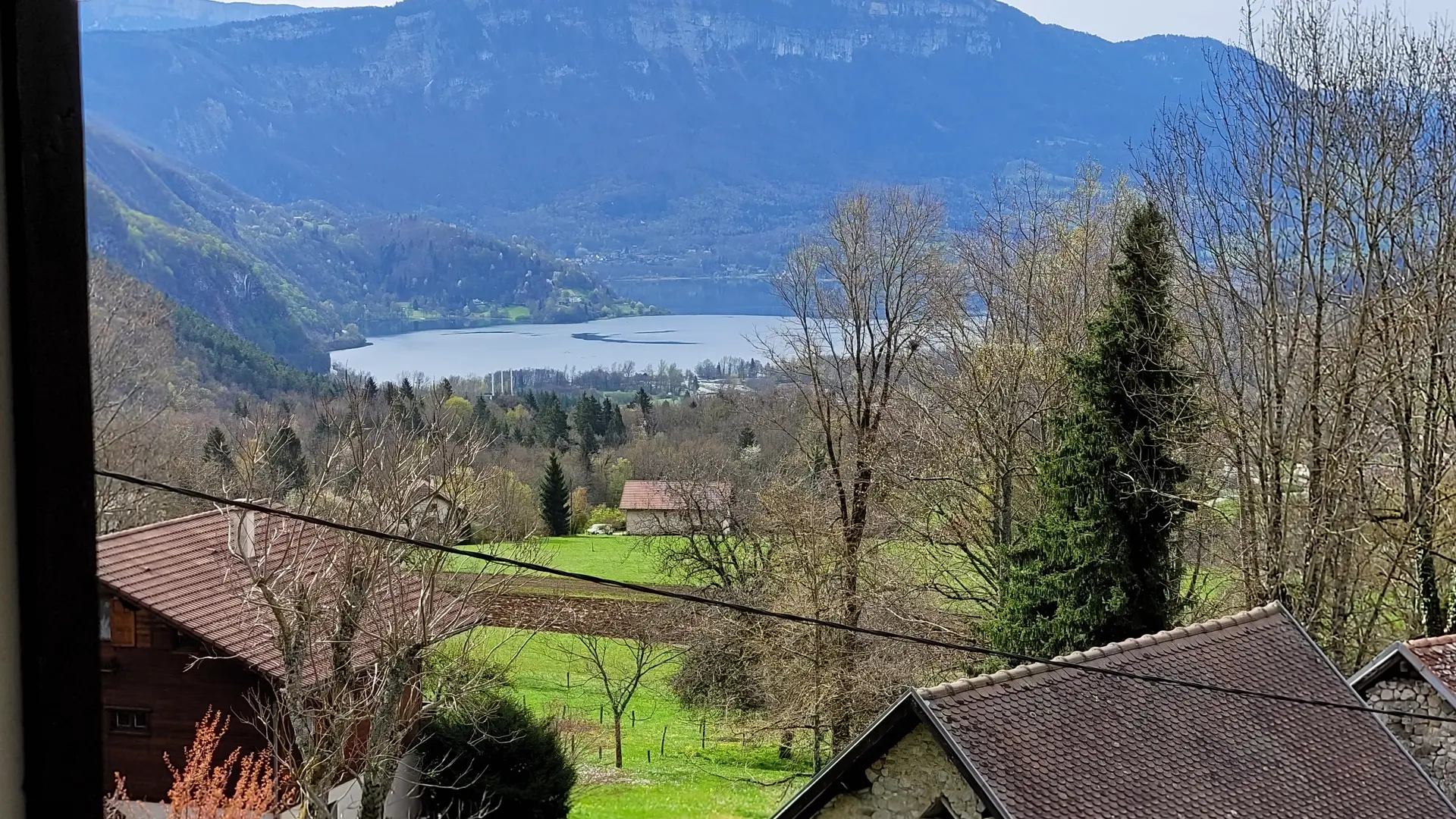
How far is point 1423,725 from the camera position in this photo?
1142 cm

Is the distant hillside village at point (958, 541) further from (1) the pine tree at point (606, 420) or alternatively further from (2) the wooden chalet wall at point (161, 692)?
(1) the pine tree at point (606, 420)

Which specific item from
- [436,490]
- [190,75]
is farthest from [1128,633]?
[190,75]

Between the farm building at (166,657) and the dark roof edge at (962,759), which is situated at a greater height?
the dark roof edge at (962,759)

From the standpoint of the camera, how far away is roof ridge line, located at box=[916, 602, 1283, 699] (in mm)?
8445

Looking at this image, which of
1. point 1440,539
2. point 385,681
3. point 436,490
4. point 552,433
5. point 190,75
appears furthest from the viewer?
point 190,75

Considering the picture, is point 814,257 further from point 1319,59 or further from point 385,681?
point 385,681

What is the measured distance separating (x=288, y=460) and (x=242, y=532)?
A: 1068 cm

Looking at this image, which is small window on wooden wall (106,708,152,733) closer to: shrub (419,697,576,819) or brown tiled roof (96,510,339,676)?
brown tiled roof (96,510,339,676)

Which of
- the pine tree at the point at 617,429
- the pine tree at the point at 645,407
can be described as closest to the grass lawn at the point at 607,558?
the pine tree at the point at 645,407

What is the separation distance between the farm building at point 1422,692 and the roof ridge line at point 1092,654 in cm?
184

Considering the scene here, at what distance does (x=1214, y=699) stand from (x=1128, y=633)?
25.0 feet

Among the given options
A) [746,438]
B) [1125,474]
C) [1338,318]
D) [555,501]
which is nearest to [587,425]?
[555,501]

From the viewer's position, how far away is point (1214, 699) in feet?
29.7

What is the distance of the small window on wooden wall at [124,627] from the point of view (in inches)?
577
